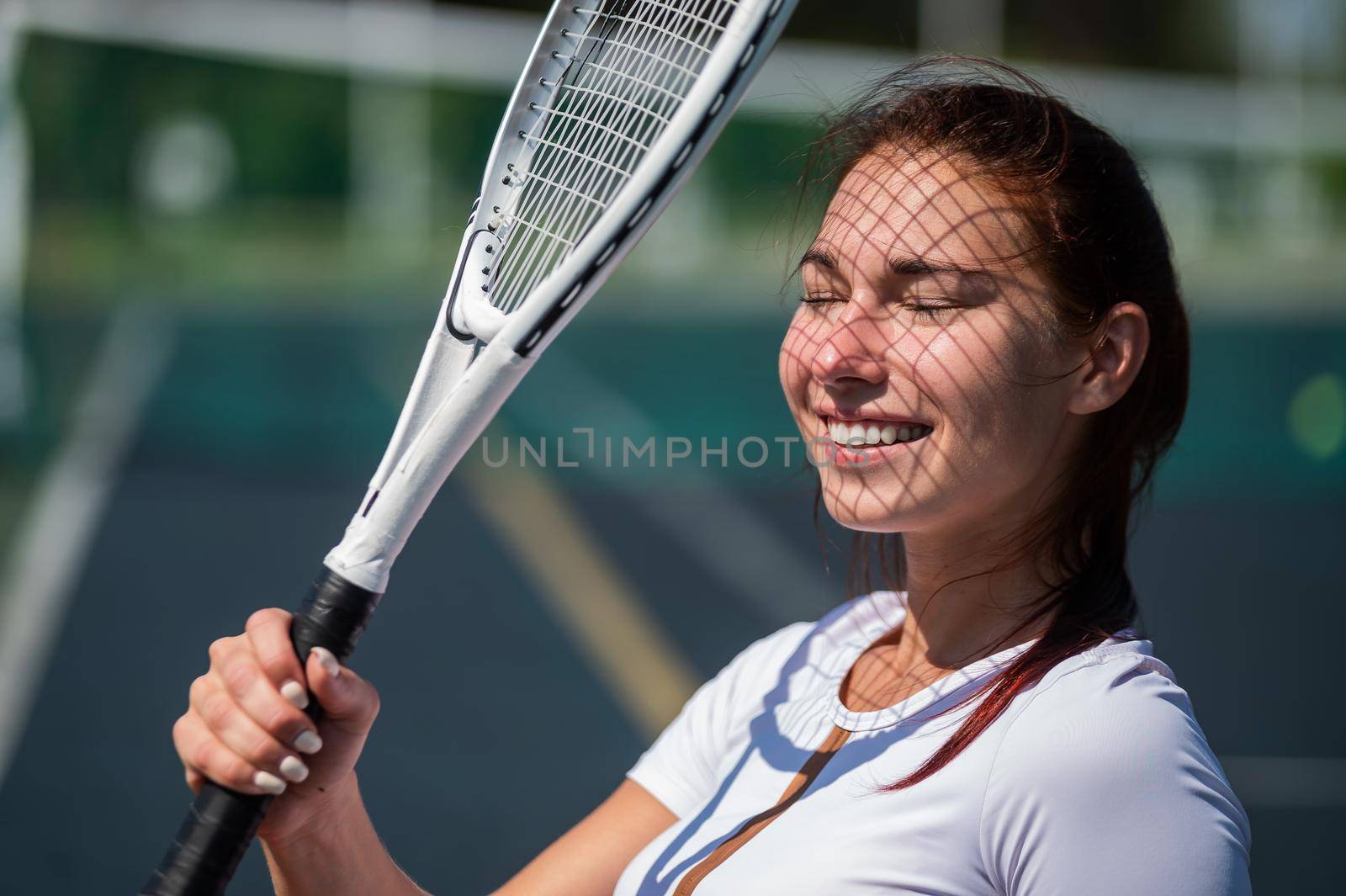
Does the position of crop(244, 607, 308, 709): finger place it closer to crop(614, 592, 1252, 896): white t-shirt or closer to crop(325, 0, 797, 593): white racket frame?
crop(325, 0, 797, 593): white racket frame

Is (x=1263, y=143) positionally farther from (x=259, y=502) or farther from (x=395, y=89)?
(x=259, y=502)

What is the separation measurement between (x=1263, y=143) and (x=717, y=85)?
44.9 feet

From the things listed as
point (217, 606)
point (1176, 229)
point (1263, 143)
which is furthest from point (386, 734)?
point (1263, 143)

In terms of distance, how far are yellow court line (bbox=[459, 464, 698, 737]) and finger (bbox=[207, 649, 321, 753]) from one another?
4.04 m

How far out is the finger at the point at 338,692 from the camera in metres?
1.60

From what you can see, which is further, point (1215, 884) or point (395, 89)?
point (395, 89)

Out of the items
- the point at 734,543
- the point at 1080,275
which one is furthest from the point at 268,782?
the point at 734,543

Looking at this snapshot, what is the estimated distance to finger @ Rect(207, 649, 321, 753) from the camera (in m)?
1.56

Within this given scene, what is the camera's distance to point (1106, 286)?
1.79 meters

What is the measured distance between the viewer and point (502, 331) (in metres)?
1.73

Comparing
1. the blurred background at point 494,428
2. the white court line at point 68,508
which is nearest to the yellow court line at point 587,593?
the blurred background at point 494,428

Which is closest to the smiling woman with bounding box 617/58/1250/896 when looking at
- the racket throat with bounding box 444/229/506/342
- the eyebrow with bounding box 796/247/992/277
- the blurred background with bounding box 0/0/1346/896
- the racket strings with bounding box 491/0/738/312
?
the eyebrow with bounding box 796/247/992/277

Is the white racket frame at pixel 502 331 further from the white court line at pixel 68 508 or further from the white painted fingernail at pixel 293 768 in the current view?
the white court line at pixel 68 508

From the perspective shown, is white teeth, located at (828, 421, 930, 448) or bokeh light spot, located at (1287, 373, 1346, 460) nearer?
white teeth, located at (828, 421, 930, 448)
